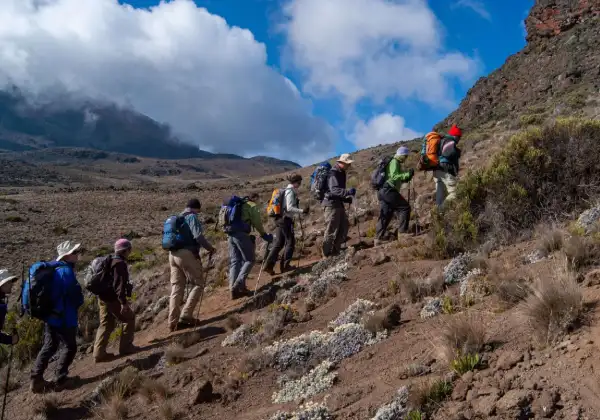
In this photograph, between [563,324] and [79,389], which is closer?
[563,324]

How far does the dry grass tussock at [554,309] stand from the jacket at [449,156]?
4.92m

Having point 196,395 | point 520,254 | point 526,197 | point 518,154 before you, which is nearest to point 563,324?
point 520,254

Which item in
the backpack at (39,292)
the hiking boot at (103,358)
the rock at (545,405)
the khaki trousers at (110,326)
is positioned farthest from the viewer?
the hiking boot at (103,358)

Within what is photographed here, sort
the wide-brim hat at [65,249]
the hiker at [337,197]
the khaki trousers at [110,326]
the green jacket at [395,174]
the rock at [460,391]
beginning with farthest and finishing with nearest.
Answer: the hiker at [337,197]
the green jacket at [395,174]
the khaki trousers at [110,326]
the wide-brim hat at [65,249]
the rock at [460,391]

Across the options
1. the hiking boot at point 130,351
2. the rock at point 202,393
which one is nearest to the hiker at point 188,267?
the hiking boot at point 130,351

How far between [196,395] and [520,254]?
4437 millimetres

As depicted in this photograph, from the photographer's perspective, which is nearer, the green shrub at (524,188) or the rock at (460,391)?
the rock at (460,391)

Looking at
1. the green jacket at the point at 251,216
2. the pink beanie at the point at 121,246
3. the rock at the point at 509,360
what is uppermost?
the green jacket at the point at 251,216

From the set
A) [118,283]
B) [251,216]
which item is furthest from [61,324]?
[251,216]

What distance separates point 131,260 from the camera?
17141 millimetres

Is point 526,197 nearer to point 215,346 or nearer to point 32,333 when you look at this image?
point 215,346

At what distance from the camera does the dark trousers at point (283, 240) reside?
9.59 metres

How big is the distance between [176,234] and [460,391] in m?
5.33

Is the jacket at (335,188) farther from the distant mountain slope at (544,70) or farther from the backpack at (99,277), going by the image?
the distant mountain slope at (544,70)
